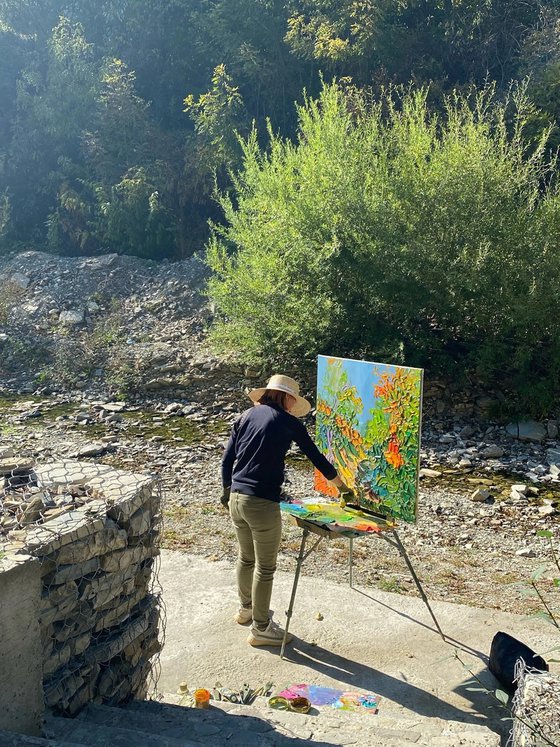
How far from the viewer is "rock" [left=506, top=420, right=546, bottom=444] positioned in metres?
9.73

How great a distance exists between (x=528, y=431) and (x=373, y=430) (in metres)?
5.68

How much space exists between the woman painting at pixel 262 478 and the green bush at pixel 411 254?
6166 mm

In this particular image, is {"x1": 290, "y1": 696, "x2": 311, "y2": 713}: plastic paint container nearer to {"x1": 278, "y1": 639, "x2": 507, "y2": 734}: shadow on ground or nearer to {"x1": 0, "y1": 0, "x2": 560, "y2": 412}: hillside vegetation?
{"x1": 278, "y1": 639, "x2": 507, "y2": 734}: shadow on ground

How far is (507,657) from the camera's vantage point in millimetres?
3895

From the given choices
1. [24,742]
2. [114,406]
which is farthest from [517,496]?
[114,406]

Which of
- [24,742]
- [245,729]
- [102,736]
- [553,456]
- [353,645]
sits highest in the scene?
[24,742]

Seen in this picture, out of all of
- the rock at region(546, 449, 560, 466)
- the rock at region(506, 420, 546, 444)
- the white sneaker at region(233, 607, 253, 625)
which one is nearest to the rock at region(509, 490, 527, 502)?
the rock at region(546, 449, 560, 466)

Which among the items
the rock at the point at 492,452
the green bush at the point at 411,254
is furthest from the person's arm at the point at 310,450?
the green bush at the point at 411,254

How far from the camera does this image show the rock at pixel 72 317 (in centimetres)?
1512

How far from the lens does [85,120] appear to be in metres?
21.5

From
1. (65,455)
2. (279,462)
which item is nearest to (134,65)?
(65,455)

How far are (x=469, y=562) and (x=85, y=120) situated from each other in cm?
1965

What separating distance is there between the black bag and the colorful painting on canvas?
938 mm

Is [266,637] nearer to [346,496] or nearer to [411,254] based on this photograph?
[346,496]
